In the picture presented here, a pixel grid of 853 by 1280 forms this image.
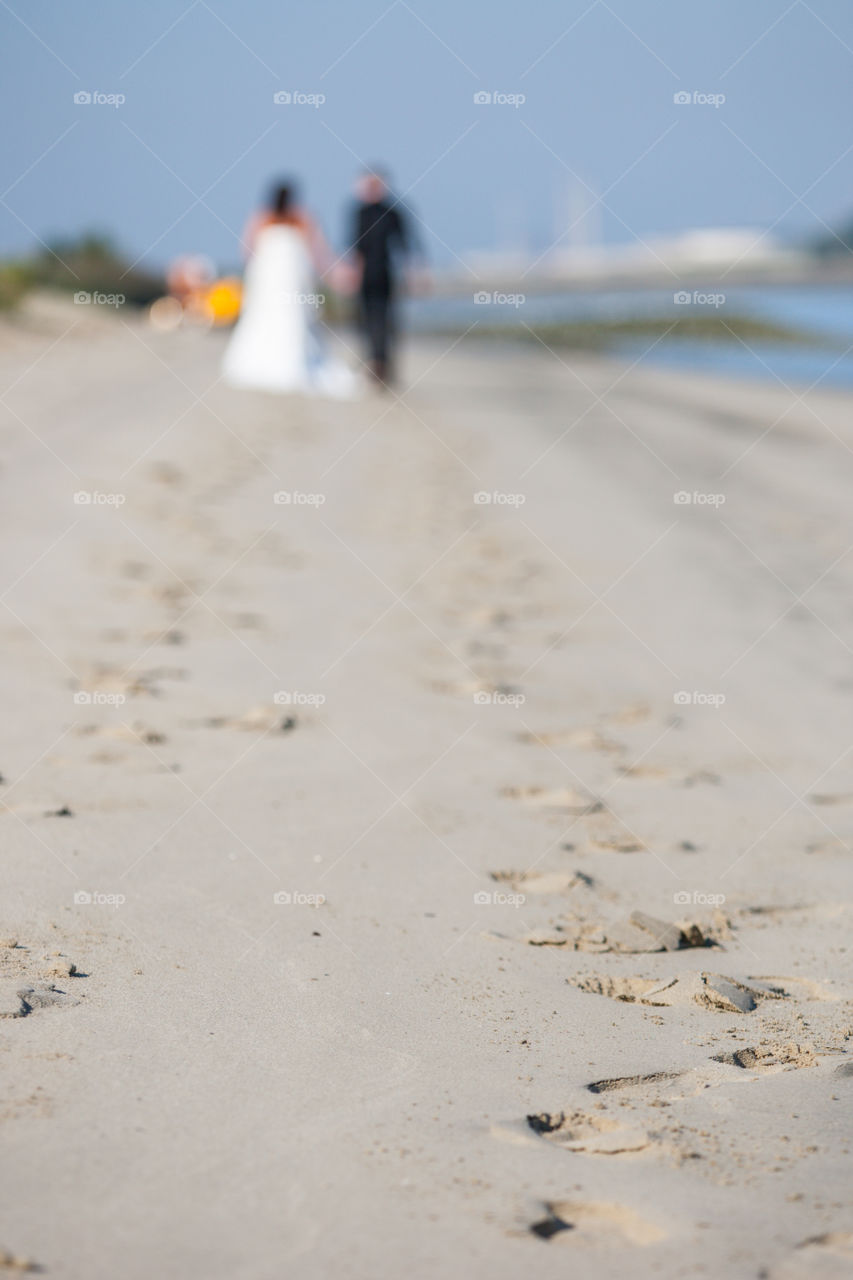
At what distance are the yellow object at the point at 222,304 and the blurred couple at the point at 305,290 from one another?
1079cm

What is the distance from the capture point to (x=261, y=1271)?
1653 mm

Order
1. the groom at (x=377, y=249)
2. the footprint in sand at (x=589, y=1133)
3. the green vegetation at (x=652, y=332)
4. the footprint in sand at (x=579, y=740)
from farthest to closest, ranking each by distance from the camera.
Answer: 1. the green vegetation at (x=652, y=332)
2. the groom at (x=377, y=249)
3. the footprint in sand at (x=579, y=740)
4. the footprint in sand at (x=589, y=1133)

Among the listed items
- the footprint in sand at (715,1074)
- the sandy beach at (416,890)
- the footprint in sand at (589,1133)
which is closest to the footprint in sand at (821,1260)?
the sandy beach at (416,890)

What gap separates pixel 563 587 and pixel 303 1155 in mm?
4258

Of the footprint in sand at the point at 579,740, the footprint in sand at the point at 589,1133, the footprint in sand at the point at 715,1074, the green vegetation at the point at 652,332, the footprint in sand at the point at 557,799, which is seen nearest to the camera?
the footprint in sand at the point at 589,1133

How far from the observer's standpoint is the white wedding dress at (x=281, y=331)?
40.5 ft

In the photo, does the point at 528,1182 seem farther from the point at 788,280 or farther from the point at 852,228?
the point at 852,228

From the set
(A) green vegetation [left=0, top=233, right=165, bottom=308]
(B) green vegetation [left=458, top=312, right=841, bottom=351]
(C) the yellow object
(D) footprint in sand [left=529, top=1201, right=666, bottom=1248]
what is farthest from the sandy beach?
(B) green vegetation [left=458, top=312, right=841, bottom=351]

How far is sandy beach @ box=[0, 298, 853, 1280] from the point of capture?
1814mm

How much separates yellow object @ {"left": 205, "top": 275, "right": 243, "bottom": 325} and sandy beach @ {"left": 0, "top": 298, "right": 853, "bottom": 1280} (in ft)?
55.6

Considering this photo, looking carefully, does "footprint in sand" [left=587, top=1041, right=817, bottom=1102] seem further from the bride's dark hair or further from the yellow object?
the yellow object

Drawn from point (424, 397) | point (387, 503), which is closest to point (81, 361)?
point (424, 397)

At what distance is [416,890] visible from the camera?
3.05 metres

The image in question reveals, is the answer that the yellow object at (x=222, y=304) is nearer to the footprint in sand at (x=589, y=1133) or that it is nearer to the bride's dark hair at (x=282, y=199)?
the bride's dark hair at (x=282, y=199)
